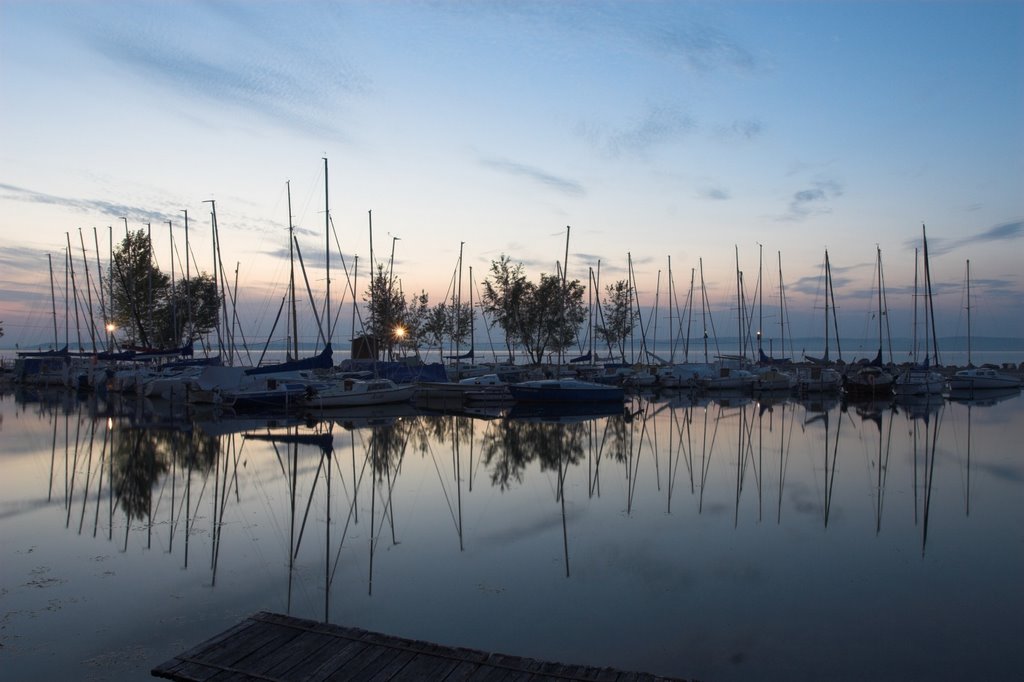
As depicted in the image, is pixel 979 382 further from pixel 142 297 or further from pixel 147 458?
pixel 142 297

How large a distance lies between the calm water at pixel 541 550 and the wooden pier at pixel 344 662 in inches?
36.7

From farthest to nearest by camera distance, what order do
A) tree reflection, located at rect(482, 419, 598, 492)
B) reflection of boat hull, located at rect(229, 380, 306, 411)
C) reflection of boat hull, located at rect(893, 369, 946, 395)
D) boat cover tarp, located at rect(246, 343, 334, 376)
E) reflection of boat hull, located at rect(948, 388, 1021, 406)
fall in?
reflection of boat hull, located at rect(893, 369, 946, 395), reflection of boat hull, located at rect(948, 388, 1021, 406), boat cover tarp, located at rect(246, 343, 334, 376), reflection of boat hull, located at rect(229, 380, 306, 411), tree reflection, located at rect(482, 419, 598, 492)

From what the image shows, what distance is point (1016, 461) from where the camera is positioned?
914 inches

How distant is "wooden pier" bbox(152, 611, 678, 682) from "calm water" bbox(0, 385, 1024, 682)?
0.93m

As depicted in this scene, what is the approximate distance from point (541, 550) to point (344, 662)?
5963mm

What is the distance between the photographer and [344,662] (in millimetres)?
7754

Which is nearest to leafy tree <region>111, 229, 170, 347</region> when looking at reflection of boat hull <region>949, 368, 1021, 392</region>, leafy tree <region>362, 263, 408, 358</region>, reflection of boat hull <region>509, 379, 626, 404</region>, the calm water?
leafy tree <region>362, 263, 408, 358</region>

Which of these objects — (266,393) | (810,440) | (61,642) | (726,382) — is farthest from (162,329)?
(61,642)

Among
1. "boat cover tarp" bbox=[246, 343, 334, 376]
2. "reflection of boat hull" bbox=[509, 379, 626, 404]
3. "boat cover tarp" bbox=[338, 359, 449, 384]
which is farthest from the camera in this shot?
"boat cover tarp" bbox=[338, 359, 449, 384]

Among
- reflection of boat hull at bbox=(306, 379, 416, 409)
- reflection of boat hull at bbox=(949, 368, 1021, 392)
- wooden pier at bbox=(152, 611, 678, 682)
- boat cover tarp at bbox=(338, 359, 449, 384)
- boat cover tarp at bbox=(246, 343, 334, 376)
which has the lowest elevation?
wooden pier at bbox=(152, 611, 678, 682)

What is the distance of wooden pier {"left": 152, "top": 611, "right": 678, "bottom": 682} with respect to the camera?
746cm

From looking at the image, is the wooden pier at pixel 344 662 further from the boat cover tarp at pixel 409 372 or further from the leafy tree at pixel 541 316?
the leafy tree at pixel 541 316

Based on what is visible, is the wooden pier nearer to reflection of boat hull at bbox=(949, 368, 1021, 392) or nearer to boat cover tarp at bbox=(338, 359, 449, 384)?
boat cover tarp at bbox=(338, 359, 449, 384)

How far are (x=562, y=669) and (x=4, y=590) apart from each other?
8633mm
